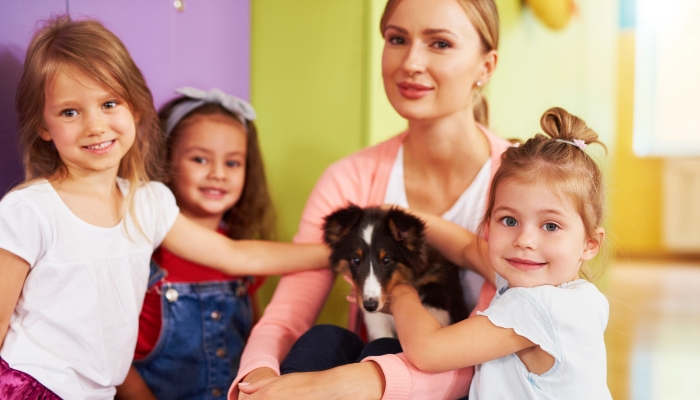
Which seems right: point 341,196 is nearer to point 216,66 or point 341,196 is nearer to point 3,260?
point 216,66

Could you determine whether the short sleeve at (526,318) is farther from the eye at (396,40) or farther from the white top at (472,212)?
the eye at (396,40)

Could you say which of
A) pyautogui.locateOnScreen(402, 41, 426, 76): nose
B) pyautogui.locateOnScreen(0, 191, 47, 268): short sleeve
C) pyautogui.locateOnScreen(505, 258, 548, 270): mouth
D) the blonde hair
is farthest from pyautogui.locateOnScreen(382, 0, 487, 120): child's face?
pyautogui.locateOnScreen(0, 191, 47, 268): short sleeve

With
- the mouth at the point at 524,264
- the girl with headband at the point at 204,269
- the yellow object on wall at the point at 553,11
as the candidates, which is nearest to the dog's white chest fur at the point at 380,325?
the girl with headband at the point at 204,269

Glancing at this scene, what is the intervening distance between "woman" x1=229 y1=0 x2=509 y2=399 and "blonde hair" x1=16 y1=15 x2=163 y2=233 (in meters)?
0.59

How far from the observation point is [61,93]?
158cm

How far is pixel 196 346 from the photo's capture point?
207 centimetres

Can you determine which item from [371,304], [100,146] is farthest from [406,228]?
[100,146]

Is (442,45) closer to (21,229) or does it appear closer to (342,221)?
(342,221)

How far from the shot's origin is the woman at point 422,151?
1.92 m

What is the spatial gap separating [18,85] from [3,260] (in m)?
0.50

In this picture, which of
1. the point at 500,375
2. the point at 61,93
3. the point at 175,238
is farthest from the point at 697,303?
the point at 61,93

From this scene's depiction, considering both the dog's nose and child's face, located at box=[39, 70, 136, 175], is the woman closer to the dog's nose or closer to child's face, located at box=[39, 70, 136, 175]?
the dog's nose

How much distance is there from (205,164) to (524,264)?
123 cm

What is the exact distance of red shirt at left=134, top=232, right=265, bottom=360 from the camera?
2066 millimetres
